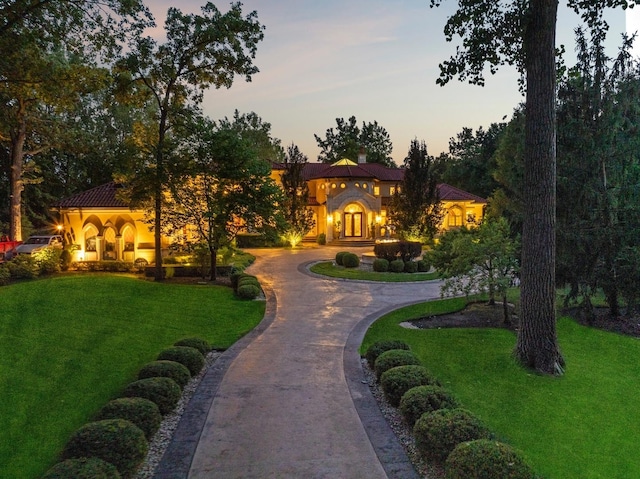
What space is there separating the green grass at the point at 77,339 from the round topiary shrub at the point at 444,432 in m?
4.83

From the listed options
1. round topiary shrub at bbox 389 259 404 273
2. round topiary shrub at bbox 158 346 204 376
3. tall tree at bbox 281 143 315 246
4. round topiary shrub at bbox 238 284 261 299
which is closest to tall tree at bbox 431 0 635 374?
round topiary shrub at bbox 158 346 204 376

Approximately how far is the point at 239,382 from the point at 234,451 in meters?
2.61

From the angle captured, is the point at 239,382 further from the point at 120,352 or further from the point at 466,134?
the point at 466,134

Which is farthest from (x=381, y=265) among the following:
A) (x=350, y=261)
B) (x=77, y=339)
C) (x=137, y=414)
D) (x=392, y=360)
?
(x=137, y=414)

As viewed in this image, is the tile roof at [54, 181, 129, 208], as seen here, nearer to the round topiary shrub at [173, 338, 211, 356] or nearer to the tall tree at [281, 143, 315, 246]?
the tall tree at [281, 143, 315, 246]

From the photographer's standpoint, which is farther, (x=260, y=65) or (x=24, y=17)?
(x=260, y=65)

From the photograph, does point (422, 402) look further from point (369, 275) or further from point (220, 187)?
point (369, 275)

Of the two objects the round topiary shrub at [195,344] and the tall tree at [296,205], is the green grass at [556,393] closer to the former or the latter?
the round topiary shrub at [195,344]

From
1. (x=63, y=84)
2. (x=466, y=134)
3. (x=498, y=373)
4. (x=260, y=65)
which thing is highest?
(x=466, y=134)

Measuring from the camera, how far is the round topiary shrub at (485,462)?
4645 mm

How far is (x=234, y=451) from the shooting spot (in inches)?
227

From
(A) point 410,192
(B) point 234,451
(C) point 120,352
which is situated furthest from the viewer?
(A) point 410,192

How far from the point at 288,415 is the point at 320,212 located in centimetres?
3404

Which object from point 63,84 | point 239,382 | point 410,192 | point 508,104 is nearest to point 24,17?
point 63,84
